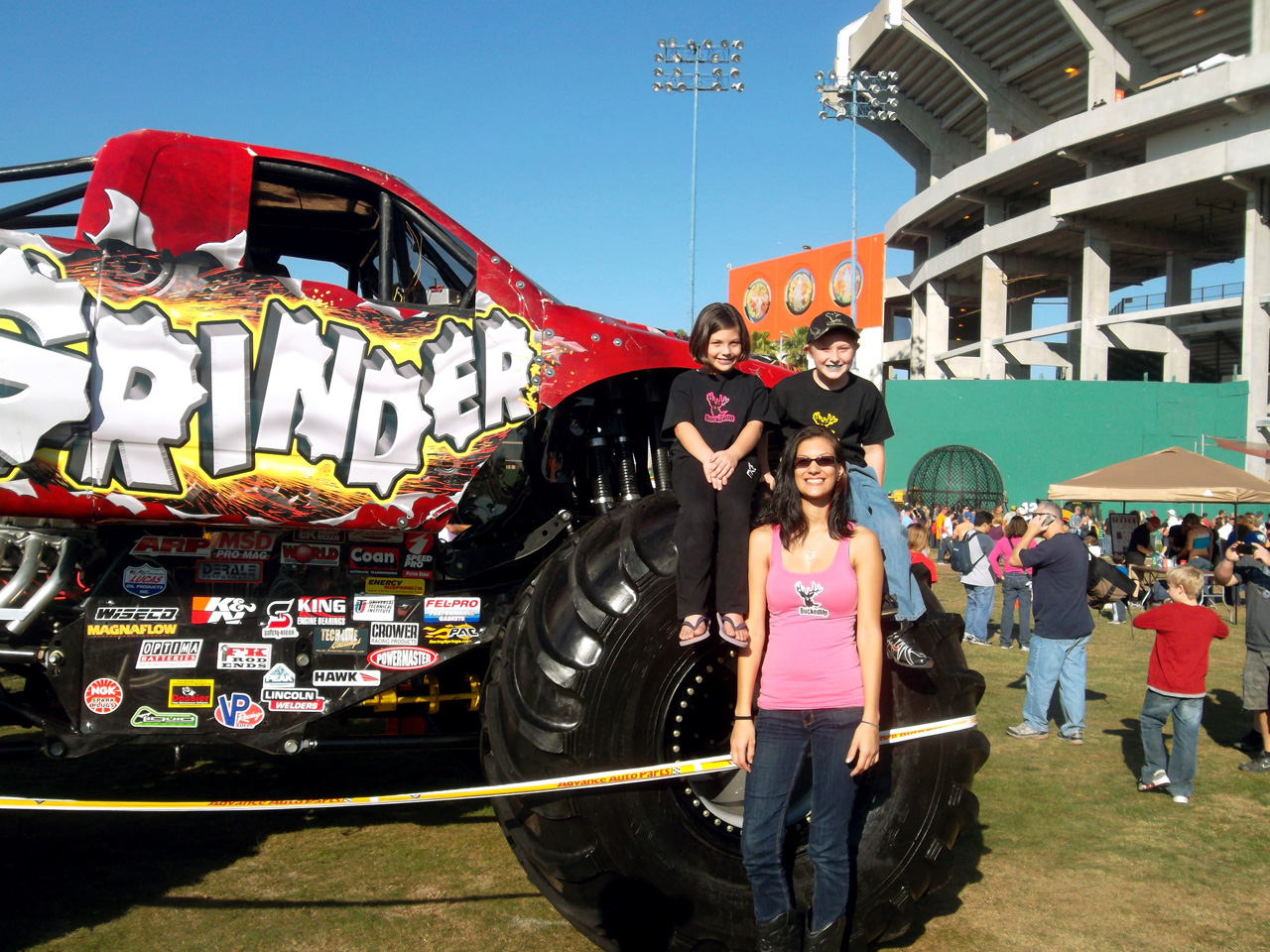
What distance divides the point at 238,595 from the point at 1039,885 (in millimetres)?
3755

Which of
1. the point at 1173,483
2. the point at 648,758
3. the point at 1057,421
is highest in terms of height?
the point at 1057,421

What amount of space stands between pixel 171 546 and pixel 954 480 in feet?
116

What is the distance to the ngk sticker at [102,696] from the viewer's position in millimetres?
3547

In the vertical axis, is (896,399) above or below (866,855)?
above

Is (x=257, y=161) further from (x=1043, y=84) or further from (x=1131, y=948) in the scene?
(x=1043, y=84)

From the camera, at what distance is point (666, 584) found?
133 inches

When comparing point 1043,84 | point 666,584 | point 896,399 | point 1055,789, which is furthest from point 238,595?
point 1043,84

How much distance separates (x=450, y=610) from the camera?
12.4 feet

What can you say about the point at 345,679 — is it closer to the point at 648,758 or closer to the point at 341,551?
the point at 341,551

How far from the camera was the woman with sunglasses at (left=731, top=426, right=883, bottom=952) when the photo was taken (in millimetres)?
3193

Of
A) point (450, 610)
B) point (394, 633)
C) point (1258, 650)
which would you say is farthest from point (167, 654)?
point (1258, 650)

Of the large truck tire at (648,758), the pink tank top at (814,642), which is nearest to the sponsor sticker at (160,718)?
the large truck tire at (648,758)

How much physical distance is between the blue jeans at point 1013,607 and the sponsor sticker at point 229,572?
999 cm

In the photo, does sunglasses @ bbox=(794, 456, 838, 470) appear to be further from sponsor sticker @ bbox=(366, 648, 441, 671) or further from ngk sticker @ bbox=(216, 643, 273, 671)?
ngk sticker @ bbox=(216, 643, 273, 671)
